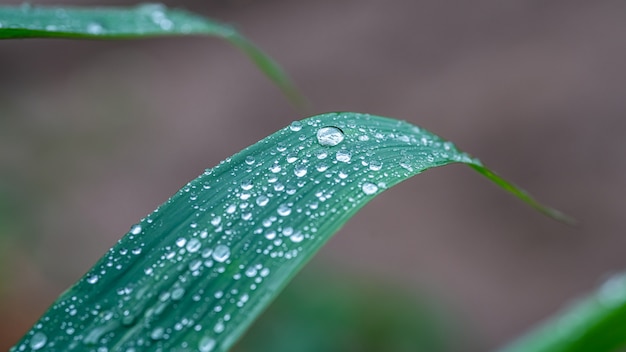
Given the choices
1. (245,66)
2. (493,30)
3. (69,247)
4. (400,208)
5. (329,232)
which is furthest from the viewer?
(245,66)

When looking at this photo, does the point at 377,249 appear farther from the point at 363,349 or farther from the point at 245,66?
the point at 245,66

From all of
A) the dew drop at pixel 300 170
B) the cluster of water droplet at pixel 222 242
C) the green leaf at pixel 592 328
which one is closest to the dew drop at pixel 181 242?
the cluster of water droplet at pixel 222 242

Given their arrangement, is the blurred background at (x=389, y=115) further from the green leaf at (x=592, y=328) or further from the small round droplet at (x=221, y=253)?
the small round droplet at (x=221, y=253)

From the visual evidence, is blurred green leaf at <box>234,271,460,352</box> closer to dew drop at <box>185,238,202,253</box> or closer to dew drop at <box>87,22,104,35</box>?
dew drop at <box>87,22,104,35</box>

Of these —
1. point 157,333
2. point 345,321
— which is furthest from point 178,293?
point 345,321

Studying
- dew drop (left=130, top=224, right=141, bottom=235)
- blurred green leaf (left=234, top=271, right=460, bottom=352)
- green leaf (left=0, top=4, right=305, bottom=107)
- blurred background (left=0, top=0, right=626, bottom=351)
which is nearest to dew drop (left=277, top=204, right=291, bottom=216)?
dew drop (left=130, top=224, right=141, bottom=235)

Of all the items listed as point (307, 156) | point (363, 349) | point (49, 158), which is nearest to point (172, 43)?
point (49, 158)

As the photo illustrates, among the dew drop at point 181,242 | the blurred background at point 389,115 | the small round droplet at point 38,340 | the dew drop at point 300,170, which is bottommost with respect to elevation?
the small round droplet at point 38,340
